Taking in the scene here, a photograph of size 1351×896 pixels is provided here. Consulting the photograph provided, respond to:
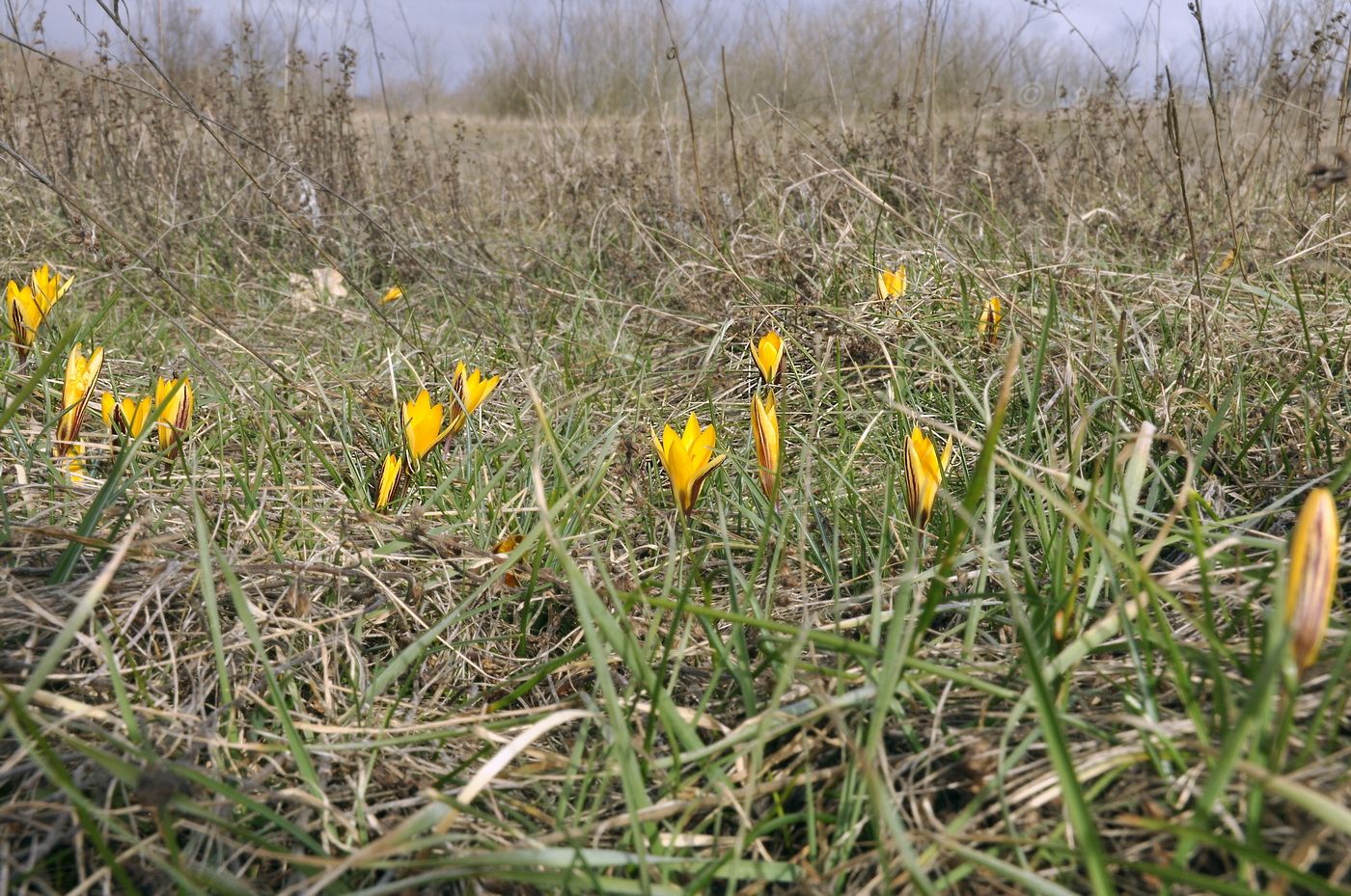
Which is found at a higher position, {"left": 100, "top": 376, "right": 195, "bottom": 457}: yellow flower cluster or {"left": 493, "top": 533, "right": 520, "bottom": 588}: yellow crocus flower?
{"left": 100, "top": 376, "right": 195, "bottom": 457}: yellow flower cluster

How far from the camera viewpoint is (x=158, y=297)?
124 inches

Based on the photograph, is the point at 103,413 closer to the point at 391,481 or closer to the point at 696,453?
the point at 391,481

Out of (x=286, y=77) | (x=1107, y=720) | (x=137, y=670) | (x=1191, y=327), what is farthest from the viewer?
(x=286, y=77)

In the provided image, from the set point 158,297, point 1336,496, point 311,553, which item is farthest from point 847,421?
point 158,297

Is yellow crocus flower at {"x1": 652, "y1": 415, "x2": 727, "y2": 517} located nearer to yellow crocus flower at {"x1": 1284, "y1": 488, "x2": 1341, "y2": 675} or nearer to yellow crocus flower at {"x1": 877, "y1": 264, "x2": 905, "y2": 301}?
yellow crocus flower at {"x1": 1284, "y1": 488, "x2": 1341, "y2": 675}

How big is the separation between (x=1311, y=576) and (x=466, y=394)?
129 centimetres

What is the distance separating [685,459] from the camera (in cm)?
127

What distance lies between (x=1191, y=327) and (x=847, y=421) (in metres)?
0.72

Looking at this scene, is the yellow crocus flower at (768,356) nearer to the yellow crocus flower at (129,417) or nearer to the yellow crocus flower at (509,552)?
the yellow crocus flower at (509,552)

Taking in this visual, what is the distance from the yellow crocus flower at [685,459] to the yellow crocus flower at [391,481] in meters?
0.43

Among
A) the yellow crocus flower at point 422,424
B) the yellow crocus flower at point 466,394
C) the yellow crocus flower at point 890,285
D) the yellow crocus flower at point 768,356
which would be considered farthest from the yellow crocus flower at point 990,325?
the yellow crocus flower at point 422,424

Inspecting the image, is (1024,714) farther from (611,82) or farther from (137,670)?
(611,82)

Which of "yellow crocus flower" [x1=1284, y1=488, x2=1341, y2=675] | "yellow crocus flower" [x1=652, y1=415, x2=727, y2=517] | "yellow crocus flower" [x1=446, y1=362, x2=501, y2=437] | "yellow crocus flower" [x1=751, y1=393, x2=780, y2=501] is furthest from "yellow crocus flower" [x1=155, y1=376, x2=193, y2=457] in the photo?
"yellow crocus flower" [x1=1284, y1=488, x2=1341, y2=675]

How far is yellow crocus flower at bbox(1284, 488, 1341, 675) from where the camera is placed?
631mm
